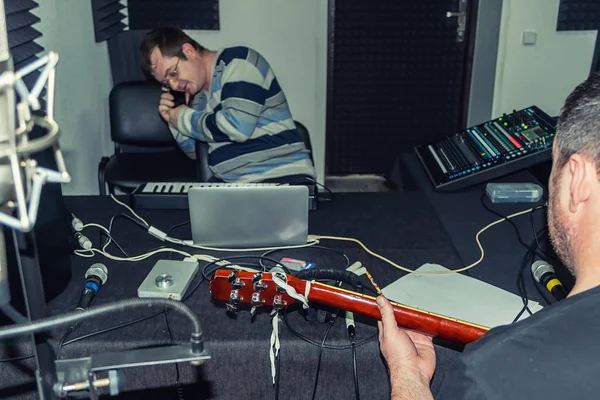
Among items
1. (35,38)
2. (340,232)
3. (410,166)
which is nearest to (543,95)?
(410,166)

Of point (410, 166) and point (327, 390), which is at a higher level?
point (410, 166)

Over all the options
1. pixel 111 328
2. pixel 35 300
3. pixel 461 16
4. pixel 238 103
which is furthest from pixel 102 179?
pixel 461 16

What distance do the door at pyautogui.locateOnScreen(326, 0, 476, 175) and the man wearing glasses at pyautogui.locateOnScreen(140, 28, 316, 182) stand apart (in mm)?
1510

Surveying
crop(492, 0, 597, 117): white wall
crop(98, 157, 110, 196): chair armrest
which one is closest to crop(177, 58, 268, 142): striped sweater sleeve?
crop(98, 157, 110, 196): chair armrest

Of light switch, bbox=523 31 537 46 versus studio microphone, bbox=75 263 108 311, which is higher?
light switch, bbox=523 31 537 46

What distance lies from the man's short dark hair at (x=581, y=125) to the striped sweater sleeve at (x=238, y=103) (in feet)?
3.71

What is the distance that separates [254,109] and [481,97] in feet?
6.22

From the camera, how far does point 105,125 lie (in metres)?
2.82

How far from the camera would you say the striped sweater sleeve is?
6.23 ft

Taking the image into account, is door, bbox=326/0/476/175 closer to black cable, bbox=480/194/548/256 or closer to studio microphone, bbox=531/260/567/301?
black cable, bbox=480/194/548/256

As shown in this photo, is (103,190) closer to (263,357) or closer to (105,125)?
(105,125)

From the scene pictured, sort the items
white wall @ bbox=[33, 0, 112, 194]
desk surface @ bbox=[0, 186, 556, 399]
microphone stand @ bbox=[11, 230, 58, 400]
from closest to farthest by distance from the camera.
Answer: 1. microphone stand @ bbox=[11, 230, 58, 400]
2. desk surface @ bbox=[0, 186, 556, 399]
3. white wall @ bbox=[33, 0, 112, 194]

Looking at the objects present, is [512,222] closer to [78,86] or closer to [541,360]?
[541,360]

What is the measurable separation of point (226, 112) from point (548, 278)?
1112mm
